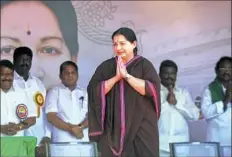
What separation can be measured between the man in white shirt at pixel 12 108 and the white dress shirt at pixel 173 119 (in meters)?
1.17

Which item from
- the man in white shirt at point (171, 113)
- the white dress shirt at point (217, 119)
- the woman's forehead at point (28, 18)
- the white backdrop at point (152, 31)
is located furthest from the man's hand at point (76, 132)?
the woman's forehead at point (28, 18)

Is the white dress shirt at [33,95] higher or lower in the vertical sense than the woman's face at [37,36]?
lower

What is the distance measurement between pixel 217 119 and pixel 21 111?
180cm

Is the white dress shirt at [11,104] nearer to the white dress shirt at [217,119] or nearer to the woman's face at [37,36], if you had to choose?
the woman's face at [37,36]

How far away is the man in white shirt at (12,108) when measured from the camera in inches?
185

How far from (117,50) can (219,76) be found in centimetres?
250

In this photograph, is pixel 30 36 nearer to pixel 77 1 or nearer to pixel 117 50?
pixel 77 1

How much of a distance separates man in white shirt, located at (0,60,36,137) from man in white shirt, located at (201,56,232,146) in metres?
1.60

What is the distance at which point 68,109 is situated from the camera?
5.13 metres

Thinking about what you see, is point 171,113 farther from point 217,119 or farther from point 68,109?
point 68,109

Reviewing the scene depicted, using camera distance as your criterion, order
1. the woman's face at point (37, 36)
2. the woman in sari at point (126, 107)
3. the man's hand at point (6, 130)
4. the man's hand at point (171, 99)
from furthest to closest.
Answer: the woman's face at point (37, 36) → the man's hand at point (171, 99) → the man's hand at point (6, 130) → the woman in sari at point (126, 107)

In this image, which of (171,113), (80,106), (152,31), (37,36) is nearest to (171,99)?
(171,113)

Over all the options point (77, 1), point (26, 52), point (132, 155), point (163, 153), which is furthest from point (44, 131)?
point (132, 155)

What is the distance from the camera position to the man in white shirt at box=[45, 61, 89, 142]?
5059 millimetres
